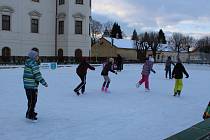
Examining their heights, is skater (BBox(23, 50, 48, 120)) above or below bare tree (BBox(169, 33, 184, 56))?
below

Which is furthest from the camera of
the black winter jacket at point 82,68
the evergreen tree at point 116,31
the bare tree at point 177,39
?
the bare tree at point 177,39

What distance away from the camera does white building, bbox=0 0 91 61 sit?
4694 cm

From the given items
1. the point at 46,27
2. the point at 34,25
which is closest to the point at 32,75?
the point at 34,25

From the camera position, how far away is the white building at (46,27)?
46.9m

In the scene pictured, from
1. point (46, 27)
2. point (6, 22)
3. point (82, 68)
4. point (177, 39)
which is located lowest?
point (82, 68)

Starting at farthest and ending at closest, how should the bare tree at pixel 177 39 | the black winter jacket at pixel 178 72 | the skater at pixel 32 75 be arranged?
the bare tree at pixel 177 39, the black winter jacket at pixel 178 72, the skater at pixel 32 75

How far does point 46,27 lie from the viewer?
165 feet

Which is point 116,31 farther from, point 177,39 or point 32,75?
point 32,75

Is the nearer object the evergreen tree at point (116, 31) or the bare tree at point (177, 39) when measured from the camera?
the evergreen tree at point (116, 31)

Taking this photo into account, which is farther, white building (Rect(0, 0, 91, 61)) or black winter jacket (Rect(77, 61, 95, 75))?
white building (Rect(0, 0, 91, 61))

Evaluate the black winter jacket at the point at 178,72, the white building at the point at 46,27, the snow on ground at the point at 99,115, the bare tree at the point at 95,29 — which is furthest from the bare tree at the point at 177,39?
the snow on ground at the point at 99,115

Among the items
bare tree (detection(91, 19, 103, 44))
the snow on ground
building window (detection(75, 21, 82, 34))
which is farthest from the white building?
bare tree (detection(91, 19, 103, 44))

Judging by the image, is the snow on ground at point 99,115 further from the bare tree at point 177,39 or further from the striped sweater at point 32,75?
the bare tree at point 177,39

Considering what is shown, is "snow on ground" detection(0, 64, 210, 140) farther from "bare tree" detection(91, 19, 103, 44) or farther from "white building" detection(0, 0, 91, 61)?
"bare tree" detection(91, 19, 103, 44)
